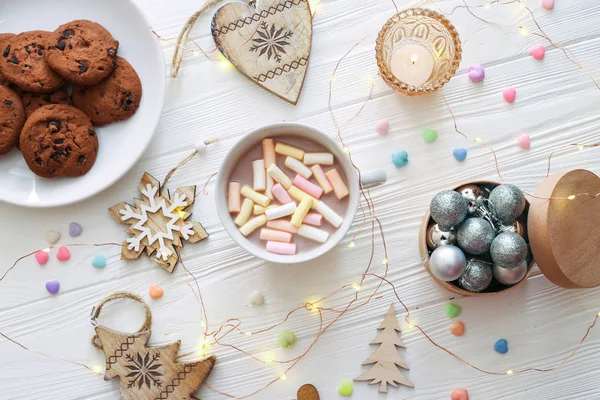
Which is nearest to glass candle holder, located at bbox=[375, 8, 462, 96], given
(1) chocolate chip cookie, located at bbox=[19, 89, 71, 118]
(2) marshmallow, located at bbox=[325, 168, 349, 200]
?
(2) marshmallow, located at bbox=[325, 168, 349, 200]

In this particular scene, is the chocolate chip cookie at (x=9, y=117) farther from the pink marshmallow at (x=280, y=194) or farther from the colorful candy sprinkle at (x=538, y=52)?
the colorful candy sprinkle at (x=538, y=52)

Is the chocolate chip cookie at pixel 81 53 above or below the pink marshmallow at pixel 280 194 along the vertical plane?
above

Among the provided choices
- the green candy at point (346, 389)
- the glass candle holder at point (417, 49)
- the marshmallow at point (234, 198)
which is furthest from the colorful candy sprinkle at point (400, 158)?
the green candy at point (346, 389)

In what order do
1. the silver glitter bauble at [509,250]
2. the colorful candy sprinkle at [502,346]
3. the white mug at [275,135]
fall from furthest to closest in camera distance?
the colorful candy sprinkle at [502,346]
the white mug at [275,135]
the silver glitter bauble at [509,250]

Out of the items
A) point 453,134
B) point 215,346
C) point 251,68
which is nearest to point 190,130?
point 251,68

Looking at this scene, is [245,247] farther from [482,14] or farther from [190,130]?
[482,14]

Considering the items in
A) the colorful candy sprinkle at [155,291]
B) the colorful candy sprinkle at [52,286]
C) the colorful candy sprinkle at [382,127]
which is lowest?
the colorful candy sprinkle at [155,291]

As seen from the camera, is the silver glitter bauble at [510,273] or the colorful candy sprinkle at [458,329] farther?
the colorful candy sprinkle at [458,329]
